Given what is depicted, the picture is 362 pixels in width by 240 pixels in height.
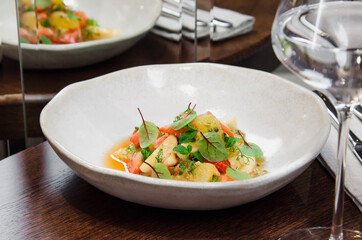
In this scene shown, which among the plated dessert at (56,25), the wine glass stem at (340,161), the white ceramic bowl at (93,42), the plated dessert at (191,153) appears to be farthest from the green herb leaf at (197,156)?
the plated dessert at (56,25)

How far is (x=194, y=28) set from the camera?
1.85 m

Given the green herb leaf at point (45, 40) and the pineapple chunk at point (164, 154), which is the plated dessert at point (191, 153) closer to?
the pineapple chunk at point (164, 154)

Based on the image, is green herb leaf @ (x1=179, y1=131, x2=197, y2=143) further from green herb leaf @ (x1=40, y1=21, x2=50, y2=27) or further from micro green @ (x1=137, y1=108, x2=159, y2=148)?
green herb leaf @ (x1=40, y1=21, x2=50, y2=27)

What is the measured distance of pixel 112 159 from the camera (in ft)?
3.48

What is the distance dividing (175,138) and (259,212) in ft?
0.68

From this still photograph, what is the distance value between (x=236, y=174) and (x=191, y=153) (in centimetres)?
9

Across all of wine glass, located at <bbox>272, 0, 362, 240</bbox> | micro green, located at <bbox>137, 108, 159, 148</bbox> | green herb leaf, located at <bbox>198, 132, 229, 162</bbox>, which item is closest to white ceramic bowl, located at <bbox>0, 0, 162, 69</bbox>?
micro green, located at <bbox>137, 108, 159, 148</bbox>

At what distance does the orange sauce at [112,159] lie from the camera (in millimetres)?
1027

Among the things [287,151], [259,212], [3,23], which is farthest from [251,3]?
[259,212]

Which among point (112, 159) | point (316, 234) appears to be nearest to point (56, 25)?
point (112, 159)

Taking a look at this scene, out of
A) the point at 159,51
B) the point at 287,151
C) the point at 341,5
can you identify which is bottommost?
the point at 159,51

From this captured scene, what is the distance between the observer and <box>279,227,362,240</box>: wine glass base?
0.80 meters

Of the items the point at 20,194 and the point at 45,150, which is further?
the point at 45,150

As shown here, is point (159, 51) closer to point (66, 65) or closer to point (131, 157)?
point (66, 65)
